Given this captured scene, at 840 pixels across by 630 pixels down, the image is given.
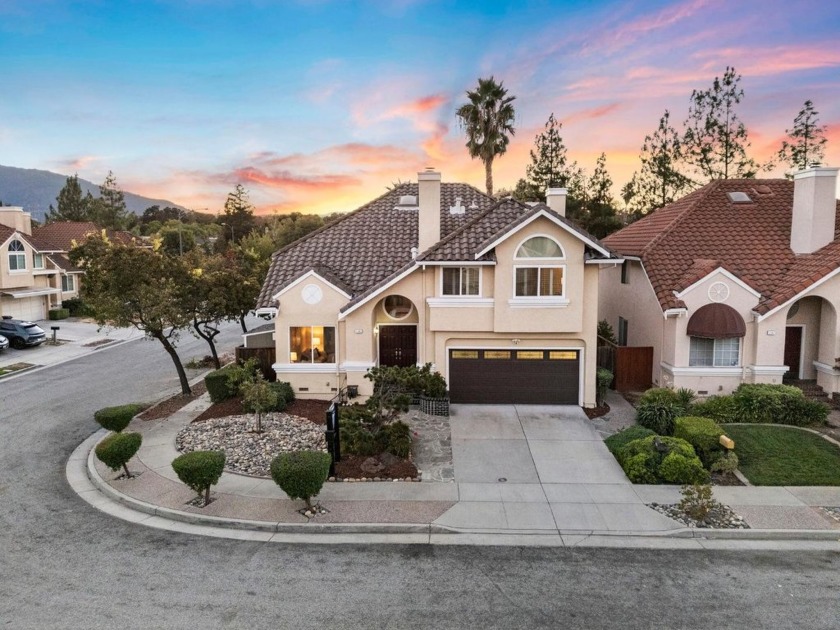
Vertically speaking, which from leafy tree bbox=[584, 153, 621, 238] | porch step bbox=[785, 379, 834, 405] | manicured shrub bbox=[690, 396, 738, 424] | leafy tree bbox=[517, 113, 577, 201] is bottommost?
manicured shrub bbox=[690, 396, 738, 424]

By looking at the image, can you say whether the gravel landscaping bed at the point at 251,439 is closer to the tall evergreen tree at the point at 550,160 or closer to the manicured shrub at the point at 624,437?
the manicured shrub at the point at 624,437

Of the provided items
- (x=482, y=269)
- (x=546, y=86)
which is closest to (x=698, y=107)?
(x=546, y=86)

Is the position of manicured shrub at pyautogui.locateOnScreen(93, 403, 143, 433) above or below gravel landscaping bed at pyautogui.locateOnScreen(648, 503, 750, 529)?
above

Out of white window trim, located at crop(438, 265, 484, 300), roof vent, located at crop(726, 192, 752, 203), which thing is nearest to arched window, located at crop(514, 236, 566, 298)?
white window trim, located at crop(438, 265, 484, 300)

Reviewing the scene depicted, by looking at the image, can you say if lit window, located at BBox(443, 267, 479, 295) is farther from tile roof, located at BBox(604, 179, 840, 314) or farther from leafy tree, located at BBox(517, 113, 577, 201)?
leafy tree, located at BBox(517, 113, 577, 201)

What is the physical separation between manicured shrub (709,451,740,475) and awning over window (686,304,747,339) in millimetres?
5636

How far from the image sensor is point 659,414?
16.7 metres

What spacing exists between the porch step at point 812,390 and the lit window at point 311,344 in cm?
1603

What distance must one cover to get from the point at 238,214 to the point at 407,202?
2740 inches

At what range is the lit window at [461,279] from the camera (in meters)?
18.5

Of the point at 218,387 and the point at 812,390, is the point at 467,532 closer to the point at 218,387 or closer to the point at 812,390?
the point at 218,387

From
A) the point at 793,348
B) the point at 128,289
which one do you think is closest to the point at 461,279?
the point at 128,289

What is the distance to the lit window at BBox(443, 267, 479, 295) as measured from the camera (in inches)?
728

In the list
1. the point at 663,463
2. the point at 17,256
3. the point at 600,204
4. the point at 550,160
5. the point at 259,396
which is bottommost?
the point at 663,463
